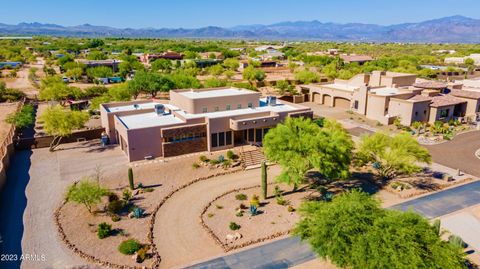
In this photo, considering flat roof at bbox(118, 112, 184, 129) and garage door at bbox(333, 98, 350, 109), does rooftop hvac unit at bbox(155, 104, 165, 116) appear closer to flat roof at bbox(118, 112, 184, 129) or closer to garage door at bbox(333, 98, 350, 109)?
flat roof at bbox(118, 112, 184, 129)

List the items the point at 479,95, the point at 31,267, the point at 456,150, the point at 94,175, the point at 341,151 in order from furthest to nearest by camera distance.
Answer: the point at 479,95 → the point at 456,150 → the point at 94,175 → the point at 341,151 → the point at 31,267

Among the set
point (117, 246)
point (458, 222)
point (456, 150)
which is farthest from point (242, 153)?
point (456, 150)

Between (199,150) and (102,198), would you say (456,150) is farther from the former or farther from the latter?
(102,198)

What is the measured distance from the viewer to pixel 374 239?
16.5 meters

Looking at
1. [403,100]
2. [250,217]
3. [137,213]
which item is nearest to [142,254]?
[137,213]

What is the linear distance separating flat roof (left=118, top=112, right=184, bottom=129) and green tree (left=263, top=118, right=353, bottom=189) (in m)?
14.9

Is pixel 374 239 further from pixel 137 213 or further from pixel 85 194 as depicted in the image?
pixel 85 194

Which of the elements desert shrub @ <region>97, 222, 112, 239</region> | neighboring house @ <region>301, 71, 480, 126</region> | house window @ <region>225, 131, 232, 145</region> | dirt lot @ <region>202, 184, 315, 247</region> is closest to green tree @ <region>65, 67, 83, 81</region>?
neighboring house @ <region>301, 71, 480, 126</region>

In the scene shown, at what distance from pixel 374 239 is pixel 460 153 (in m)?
32.6

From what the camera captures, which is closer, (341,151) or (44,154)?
(341,151)

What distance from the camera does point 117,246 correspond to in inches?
922

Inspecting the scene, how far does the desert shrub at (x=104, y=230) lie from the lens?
24266 mm

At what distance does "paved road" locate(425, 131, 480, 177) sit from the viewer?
37.7 meters

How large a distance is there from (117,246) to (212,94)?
92.7 feet
